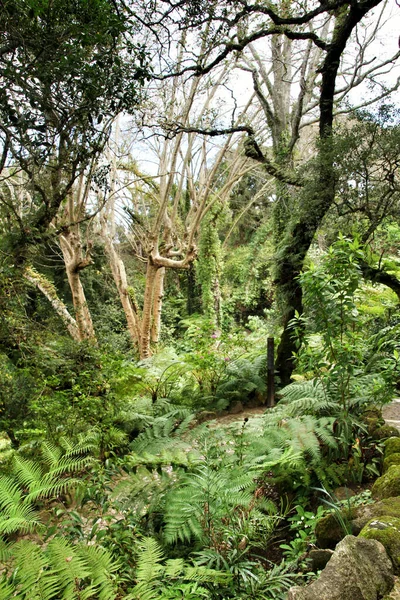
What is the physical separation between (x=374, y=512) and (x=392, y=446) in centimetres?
86

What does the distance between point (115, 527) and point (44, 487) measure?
1.88 ft

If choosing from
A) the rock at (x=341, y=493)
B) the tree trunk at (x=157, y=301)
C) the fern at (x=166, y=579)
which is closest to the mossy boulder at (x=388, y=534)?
the fern at (x=166, y=579)

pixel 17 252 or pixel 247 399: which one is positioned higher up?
pixel 17 252

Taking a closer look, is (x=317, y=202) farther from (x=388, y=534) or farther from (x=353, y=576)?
(x=353, y=576)

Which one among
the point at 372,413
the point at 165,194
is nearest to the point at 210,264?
the point at 165,194

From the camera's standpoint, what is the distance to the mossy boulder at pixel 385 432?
9.80 feet

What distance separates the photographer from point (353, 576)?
4.54 feet

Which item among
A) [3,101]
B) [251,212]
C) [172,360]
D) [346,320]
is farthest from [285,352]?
[251,212]

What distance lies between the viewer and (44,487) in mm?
2006

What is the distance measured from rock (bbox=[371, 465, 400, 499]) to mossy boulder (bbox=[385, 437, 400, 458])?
0.34 m

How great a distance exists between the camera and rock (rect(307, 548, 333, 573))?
183 cm

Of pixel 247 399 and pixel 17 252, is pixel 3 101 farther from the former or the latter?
pixel 247 399

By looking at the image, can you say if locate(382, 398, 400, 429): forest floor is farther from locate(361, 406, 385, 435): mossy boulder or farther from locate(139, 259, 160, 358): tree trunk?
locate(139, 259, 160, 358): tree trunk

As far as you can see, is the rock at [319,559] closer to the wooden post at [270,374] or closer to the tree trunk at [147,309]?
the wooden post at [270,374]
